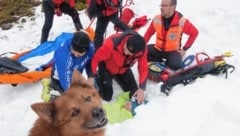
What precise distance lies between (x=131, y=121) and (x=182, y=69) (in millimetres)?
1467

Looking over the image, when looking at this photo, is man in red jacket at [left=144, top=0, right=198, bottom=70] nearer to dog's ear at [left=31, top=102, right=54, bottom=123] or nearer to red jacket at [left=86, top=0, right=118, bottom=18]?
red jacket at [left=86, top=0, right=118, bottom=18]

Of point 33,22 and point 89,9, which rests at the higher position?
point 89,9

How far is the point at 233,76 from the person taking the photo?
22.8 ft

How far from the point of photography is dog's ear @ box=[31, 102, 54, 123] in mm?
4594

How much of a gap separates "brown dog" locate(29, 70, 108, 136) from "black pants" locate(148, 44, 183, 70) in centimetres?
274

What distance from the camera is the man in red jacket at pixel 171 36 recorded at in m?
7.42

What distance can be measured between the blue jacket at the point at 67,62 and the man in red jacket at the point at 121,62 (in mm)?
136

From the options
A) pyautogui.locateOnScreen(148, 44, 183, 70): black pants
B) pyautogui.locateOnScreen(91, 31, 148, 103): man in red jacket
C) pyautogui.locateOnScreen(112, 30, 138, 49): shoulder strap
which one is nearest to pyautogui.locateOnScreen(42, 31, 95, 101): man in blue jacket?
pyautogui.locateOnScreen(91, 31, 148, 103): man in red jacket

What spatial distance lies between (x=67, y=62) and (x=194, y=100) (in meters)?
2.06

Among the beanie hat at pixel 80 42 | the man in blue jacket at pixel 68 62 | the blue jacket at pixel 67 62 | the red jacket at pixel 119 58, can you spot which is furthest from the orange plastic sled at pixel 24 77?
the beanie hat at pixel 80 42

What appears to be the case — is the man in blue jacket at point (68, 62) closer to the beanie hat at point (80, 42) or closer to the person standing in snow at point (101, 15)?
the beanie hat at point (80, 42)

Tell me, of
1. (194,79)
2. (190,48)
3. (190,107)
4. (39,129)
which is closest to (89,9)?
(190,48)

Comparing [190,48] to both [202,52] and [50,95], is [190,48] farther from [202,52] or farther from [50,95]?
[50,95]

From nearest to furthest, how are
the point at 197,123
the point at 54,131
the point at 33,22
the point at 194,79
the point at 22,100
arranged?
the point at 54,131, the point at 197,123, the point at 194,79, the point at 22,100, the point at 33,22
